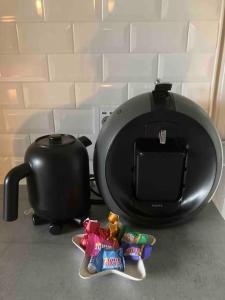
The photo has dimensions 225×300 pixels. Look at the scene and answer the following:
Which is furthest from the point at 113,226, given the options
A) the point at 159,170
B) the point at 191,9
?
the point at 191,9

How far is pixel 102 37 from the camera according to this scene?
0.80 meters

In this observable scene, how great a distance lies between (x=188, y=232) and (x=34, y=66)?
643mm

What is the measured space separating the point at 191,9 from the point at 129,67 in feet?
0.75

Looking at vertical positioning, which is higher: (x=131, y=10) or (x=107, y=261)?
(x=131, y=10)

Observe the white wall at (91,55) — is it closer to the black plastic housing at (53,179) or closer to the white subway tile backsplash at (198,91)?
the white subway tile backsplash at (198,91)

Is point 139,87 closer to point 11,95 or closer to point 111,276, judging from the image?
point 11,95

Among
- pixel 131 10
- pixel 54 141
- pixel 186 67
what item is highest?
pixel 131 10

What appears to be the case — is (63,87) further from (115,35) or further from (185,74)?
(185,74)

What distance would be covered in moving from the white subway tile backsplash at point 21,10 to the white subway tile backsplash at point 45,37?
0.8 inches

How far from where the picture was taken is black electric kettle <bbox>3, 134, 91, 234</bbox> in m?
0.59

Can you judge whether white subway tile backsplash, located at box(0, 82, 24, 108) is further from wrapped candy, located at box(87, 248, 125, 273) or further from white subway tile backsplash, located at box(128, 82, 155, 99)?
wrapped candy, located at box(87, 248, 125, 273)

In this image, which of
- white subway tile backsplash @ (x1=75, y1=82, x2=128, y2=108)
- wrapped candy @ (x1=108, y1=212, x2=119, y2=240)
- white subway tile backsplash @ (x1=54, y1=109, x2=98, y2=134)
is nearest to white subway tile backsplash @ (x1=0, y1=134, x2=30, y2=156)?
white subway tile backsplash @ (x1=54, y1=109, x2=98, y2=134)

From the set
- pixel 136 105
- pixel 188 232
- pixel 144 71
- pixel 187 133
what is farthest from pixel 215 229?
pixel 144 71

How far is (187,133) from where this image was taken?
23.5 inches
